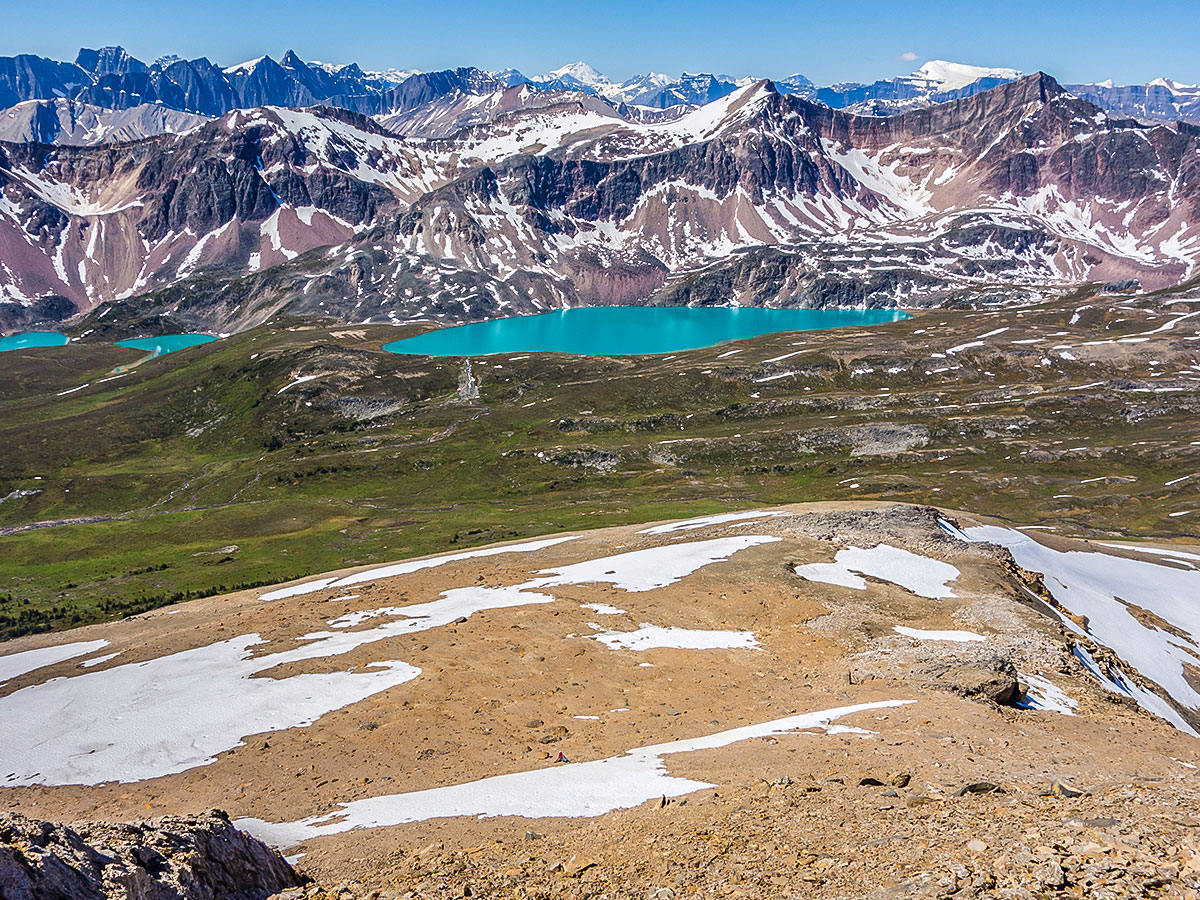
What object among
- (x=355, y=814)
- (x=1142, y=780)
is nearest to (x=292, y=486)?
(x=355, y=814)

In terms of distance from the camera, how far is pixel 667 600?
42.6 m

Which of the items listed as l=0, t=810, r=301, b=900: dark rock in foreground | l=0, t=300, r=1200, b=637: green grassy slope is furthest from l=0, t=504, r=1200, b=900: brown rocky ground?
l=0, t=300, r=1200, b=637: green grassy slope

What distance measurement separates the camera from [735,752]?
24.5 meters

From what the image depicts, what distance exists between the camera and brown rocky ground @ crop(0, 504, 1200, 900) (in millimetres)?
15484

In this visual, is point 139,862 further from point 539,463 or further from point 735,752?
point 539,463

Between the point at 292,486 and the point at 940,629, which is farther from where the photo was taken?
the point at 292,486

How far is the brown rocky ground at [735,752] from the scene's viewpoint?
15.5 m

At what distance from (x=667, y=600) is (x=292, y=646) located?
20.4 m

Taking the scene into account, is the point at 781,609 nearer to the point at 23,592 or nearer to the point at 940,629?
the point at 940,629

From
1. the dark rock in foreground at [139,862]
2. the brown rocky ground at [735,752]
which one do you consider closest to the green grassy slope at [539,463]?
the brown rocky ground at [735,752]

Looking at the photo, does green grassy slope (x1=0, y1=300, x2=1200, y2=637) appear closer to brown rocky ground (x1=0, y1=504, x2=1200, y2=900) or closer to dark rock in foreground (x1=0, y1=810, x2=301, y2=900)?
brown rocky ground (x1=0, y1=504, x2=1200, y2=900)

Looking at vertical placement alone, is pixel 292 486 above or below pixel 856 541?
below

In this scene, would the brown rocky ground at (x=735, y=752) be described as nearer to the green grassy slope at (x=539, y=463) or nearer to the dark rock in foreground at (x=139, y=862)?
the dark rock in foreground at (x=139, y=862)

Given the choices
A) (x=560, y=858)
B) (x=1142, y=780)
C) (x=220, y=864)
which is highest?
(x=220, y=864)
